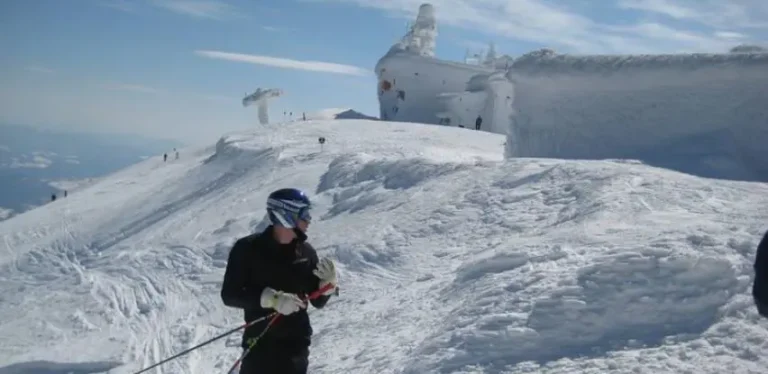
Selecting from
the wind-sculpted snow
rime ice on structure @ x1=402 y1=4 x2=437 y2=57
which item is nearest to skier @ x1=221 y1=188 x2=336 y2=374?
the wind-sculpted snow

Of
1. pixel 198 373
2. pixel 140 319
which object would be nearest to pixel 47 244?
pixel 140 319

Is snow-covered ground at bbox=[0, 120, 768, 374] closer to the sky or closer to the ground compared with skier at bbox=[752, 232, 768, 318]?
closer to the ground

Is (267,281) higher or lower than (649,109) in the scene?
lower

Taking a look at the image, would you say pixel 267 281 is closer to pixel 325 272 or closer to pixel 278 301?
pixel 278 301

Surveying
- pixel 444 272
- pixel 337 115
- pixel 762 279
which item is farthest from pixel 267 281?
pixel 337 115

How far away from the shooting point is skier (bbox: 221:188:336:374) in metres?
3.96

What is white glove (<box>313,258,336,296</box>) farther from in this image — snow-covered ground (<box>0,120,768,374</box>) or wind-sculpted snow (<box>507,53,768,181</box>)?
wind-sculpted snow (<box>507,53,768,181</box>)

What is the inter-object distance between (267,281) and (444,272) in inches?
236

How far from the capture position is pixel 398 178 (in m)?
16.1

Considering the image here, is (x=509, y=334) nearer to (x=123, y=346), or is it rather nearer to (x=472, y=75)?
(x=123, y=346)

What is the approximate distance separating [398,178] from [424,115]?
27.7 metres

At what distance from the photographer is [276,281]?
4027 mm

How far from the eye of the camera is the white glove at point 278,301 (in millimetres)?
3844

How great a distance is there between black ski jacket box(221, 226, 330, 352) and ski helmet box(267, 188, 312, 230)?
6.7 inches
